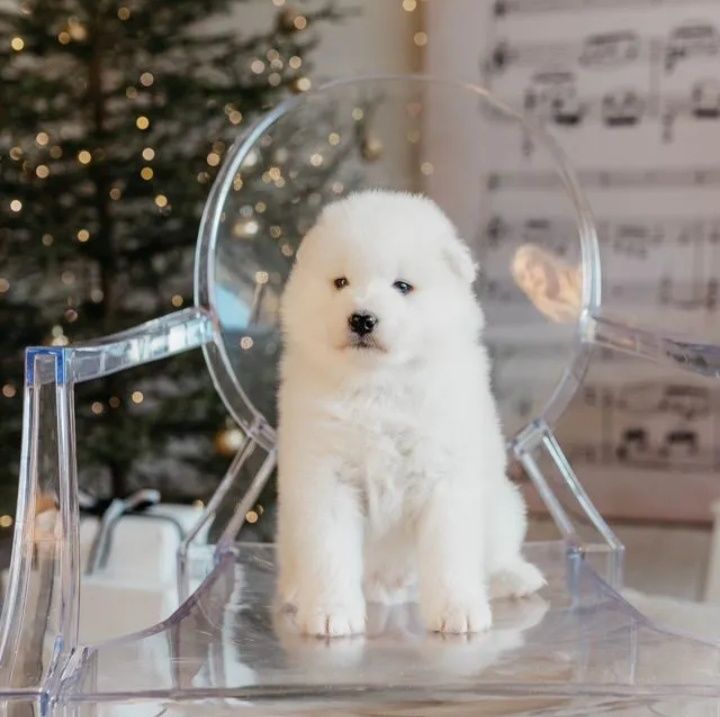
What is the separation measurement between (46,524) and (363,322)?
33cm

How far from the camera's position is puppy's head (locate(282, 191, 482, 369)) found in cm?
94

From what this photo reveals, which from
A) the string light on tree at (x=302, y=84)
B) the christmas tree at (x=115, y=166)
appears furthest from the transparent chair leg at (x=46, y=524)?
the string light on tree at (x=302, y=84)

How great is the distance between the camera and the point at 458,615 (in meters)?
0.94

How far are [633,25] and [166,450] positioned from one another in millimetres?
1260

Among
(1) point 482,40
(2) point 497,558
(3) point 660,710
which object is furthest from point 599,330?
(1) point 482,40

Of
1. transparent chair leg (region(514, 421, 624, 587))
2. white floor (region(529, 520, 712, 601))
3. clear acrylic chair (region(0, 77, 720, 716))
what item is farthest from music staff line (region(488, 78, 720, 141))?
transparent chair leg (region(514, 421, 624, 587))

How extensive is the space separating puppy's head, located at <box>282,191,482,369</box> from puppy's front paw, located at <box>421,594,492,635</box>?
0.23m

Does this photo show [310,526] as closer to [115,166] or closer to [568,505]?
[568,505]

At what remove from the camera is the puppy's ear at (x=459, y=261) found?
39.1 inches

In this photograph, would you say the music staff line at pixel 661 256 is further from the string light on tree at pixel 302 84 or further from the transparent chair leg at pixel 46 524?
the transparent chair leg at pixel 46 524

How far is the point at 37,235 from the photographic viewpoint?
196 centimetres

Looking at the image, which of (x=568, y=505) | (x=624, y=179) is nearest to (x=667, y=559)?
(x=624, y=179)

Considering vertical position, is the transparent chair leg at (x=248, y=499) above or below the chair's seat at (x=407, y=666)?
above

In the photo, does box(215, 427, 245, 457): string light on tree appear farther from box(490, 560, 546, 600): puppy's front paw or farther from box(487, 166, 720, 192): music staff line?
box(490, 560, 546, 600): puppy's front paw
